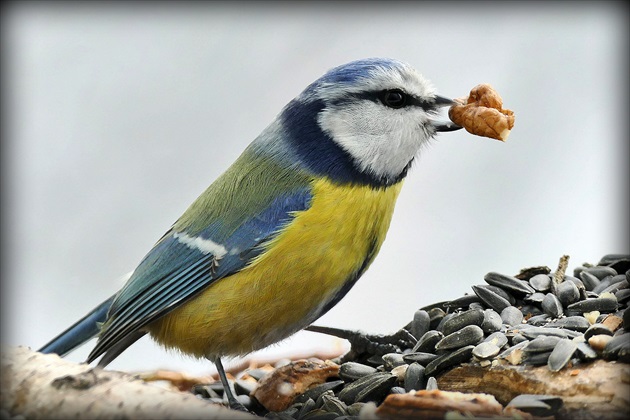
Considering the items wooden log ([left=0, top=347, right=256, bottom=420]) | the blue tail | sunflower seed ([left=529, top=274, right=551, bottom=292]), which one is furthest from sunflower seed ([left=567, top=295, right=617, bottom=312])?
the blue tail

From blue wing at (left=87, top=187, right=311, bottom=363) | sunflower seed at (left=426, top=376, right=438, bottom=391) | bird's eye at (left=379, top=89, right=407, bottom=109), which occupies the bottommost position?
sunflower seed at (left=426, top=376, right=438, bottom=391)

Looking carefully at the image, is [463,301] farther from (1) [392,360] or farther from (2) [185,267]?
(2) [185,267]

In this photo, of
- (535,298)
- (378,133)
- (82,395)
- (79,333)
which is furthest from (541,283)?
(79,333)

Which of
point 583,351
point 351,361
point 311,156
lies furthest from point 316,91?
point 583,351

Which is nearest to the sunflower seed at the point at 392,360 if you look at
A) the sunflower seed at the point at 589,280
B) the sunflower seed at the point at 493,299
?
the sunflower seed at the point at 493,299

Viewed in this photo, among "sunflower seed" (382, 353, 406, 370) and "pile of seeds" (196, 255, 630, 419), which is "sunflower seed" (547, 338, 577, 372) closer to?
"pile of seeds" (196, 255, 630, 419)

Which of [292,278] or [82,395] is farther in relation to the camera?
[292,278]

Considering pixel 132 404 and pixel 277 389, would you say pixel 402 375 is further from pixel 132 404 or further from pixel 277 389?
pixel 132 404
